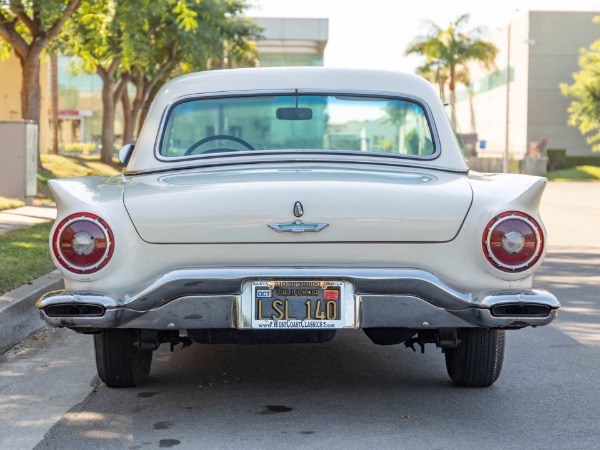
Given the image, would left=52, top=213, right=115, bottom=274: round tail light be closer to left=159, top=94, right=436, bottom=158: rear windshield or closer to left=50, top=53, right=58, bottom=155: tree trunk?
left=159, top=94, right=436, bottom=158: rear windshield

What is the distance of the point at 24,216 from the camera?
1633 cm

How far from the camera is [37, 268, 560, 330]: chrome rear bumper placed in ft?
15.1

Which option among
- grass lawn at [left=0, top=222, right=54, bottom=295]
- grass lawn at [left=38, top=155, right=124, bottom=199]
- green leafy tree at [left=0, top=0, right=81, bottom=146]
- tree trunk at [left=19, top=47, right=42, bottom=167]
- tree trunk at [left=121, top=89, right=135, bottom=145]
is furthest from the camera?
tree trunk at [left=121, top=89, right=135, bottom=145]

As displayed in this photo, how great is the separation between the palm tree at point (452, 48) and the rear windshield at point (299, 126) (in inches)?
2389

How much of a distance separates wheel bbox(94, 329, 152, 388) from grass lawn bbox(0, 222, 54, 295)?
2.70 meters

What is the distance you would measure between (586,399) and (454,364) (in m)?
0.68

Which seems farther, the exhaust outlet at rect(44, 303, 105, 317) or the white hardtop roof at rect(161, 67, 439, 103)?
the white hardtop roof at rect(161, 67, 439, 103)

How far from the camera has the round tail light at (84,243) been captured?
185 inches

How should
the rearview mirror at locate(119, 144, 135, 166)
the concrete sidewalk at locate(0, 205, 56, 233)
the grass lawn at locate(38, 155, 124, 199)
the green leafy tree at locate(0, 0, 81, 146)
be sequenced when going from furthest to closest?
the grass lawn at locate(38, 155, 124, 199) < the green leafy tree at locate(0, 0, 81, 146) < the concrete sidewalk at locate(0, 205, 56, 233) < the rearview mirror at locate(119, 144, 135, 166)

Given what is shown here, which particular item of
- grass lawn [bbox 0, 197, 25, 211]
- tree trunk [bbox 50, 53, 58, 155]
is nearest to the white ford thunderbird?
grass lawn [bbox 0, 197, 25, 211]

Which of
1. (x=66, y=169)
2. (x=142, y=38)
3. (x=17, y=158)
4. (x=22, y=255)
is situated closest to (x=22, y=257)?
(x=22, y=255)

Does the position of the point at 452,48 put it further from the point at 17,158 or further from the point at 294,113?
the point at 294,113

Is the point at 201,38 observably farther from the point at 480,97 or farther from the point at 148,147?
the point at 480,97

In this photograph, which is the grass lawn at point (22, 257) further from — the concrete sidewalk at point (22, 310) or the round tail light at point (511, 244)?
the round tail light at point (511, 244)
